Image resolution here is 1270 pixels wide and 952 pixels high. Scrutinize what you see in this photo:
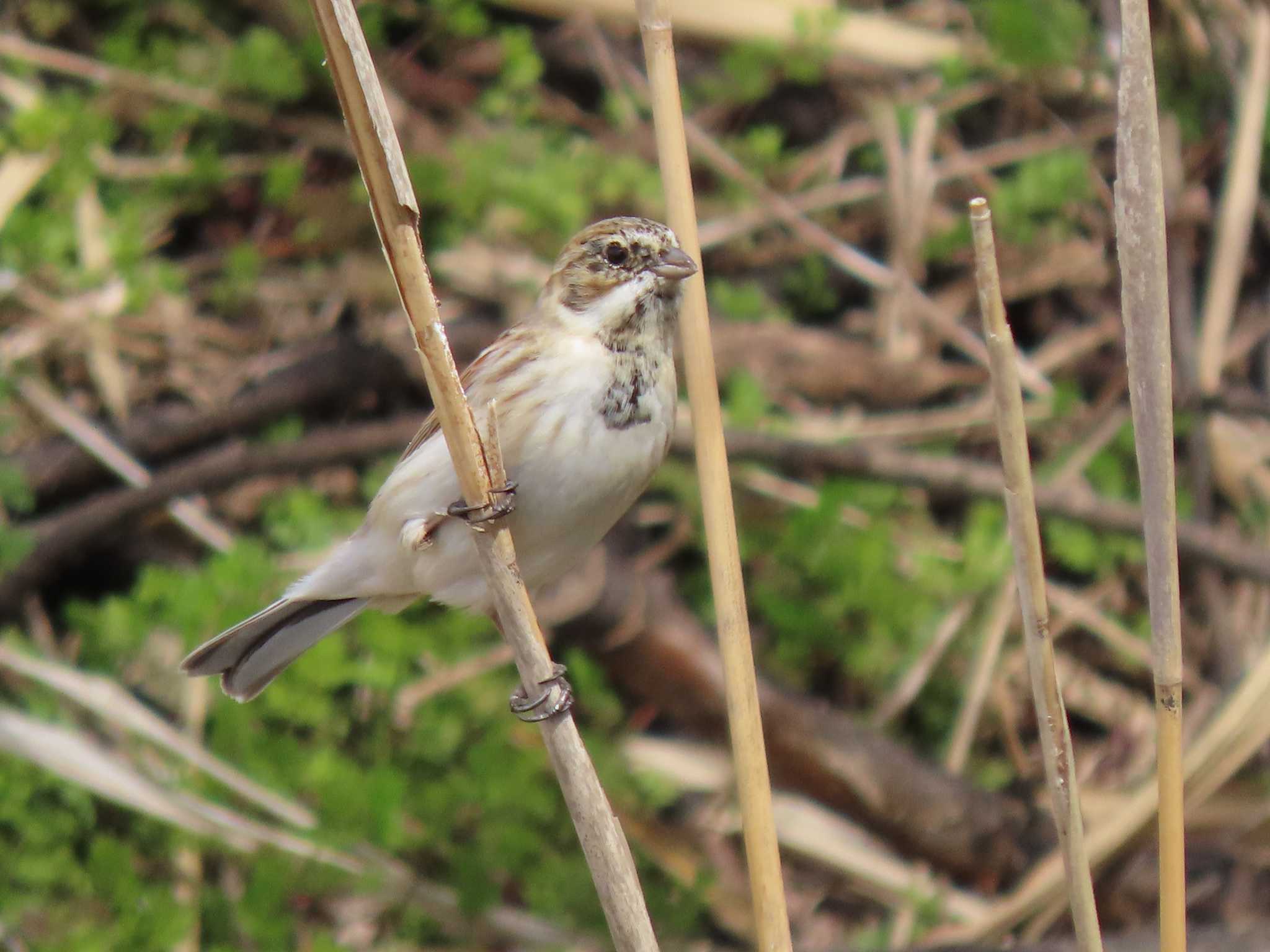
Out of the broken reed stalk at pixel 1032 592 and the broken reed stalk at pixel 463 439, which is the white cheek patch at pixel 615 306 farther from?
the broken reed stalk at pixel 1032 592

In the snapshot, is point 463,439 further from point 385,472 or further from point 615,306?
point 385,472

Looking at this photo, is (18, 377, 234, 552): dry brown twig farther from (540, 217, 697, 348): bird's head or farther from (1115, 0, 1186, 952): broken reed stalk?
(1115, 0, 1186, 952): broken reed stalk

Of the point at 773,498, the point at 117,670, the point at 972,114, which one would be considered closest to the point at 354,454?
the point at 117,670

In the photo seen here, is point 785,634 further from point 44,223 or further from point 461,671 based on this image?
point 44,223

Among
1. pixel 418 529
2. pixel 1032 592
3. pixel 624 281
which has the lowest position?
pixel 418 529

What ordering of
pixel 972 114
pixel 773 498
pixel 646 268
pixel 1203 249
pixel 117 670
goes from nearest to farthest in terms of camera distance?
pixel 646 268
pixel 117 670
pixel 773 498
pixel 1203 249
pixel 972 114

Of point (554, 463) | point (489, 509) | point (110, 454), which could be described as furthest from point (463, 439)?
point (110, 454)

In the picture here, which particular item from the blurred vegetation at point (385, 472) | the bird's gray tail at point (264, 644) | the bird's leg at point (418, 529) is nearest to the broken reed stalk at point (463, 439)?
the bird's leg at point (418, 529)
